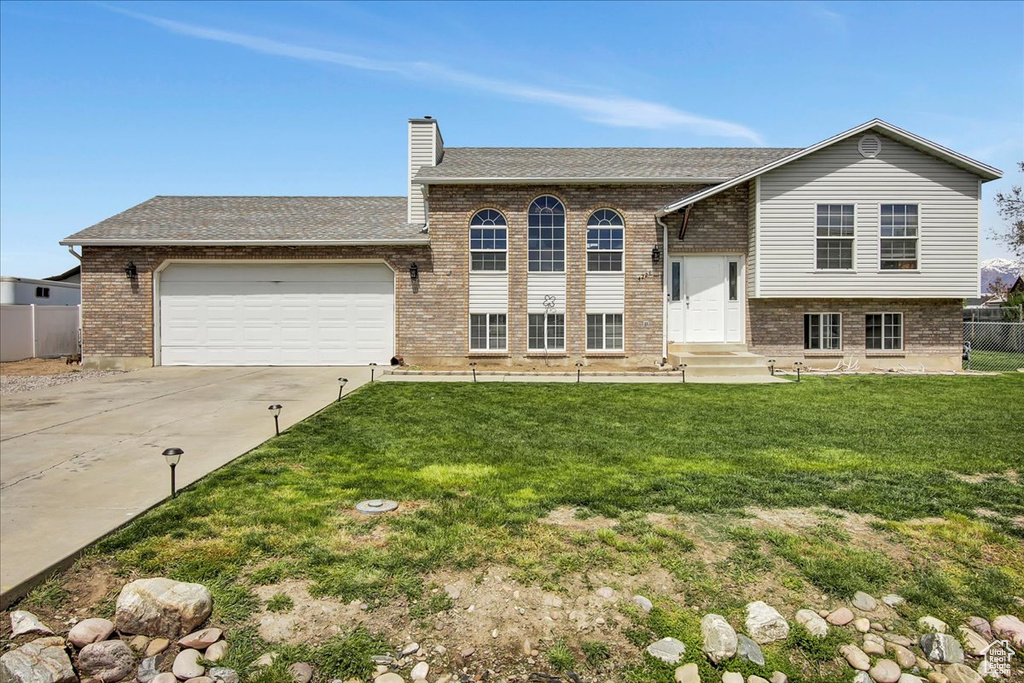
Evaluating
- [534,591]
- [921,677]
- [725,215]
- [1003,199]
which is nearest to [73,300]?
[725,215]

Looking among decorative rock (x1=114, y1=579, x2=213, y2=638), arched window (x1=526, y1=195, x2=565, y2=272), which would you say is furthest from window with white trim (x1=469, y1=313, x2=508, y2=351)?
decorative rock (x1=114, y1=579, x2=213, y2=638)

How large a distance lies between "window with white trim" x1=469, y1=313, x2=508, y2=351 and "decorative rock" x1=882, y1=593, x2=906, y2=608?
12.5 m

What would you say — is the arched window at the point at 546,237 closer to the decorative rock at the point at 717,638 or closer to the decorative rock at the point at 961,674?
the decorative rock at the point at 717,638

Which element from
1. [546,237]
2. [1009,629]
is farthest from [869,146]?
[1009,629]

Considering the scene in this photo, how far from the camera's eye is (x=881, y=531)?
4246mm

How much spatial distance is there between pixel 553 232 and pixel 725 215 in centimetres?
473

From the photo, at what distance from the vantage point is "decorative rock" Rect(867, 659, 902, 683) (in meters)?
2.92

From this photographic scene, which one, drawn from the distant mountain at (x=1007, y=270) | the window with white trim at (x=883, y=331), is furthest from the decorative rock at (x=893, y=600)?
the distant mountain at (x=1007, y=270)

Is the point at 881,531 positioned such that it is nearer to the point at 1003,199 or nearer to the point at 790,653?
the point at 790,653

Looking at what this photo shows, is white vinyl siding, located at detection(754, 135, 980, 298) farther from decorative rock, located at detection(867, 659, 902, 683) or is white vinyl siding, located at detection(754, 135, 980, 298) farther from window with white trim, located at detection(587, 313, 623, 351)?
decorative rock, located at detection(867, 659, 902, 683)

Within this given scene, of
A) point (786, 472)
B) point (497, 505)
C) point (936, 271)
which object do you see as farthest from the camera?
point (936, 271)

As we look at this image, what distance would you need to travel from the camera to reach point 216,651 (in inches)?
117

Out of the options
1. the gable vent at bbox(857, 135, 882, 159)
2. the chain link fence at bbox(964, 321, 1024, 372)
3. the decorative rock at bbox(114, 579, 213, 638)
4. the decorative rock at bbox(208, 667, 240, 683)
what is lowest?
the decorative rock at bbox(208, 667, 240, 683)

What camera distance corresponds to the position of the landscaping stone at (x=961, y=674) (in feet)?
9.65
